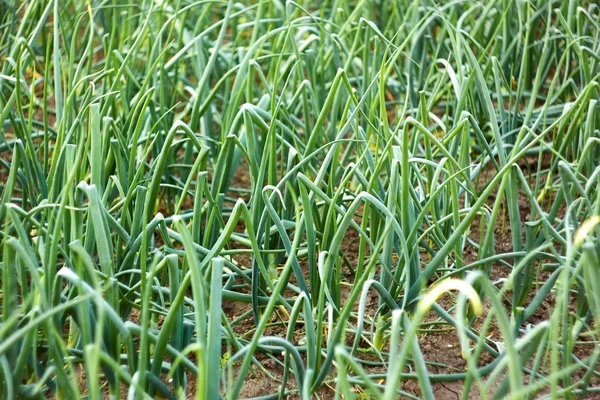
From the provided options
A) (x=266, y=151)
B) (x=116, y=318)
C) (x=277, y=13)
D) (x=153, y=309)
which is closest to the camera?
(x=116, y=318)

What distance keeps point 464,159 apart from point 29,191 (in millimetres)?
871

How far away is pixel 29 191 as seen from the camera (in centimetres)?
156

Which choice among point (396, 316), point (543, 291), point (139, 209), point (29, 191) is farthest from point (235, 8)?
point (396, 316)

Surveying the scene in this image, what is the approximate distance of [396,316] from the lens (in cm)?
91

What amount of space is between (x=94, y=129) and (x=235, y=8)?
4.37 feet

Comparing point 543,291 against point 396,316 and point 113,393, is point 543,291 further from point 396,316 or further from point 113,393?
point 113,393

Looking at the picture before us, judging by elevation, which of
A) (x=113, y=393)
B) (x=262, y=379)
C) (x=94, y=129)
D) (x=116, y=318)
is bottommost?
(x=262, y=379)

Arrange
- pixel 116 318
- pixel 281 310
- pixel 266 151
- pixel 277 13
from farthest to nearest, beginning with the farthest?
1. pixel 277 13
2. pixel 281 310
3. pixel 266 151
4. pixel 116 318

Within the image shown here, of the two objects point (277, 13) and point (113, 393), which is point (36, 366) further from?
point (277, 13)

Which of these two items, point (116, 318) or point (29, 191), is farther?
point (29, 191)

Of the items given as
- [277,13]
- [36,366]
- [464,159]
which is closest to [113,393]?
[36,366]

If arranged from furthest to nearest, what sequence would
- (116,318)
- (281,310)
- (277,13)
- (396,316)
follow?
(277,13) < (281,310) < (116,318) < (396,316)

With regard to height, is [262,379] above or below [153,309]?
below

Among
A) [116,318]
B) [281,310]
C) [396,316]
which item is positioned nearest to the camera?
[396,316]
